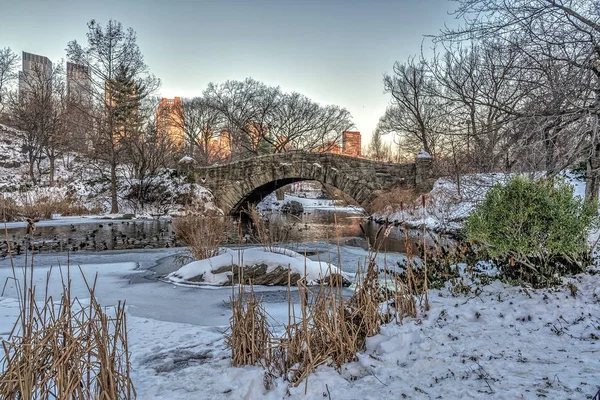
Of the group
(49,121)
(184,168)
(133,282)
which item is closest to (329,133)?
(184,168)

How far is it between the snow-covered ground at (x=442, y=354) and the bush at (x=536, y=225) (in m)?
0.23

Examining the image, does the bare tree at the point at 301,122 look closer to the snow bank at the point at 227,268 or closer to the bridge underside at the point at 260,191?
the bridge underside at the point at 260,191

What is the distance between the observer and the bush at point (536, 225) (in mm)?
2992

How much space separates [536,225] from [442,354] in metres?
1.52

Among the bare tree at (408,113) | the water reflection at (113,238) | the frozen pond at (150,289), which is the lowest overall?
the frozen pond at (150,289)

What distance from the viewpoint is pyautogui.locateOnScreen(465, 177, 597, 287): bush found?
2992 millimetres

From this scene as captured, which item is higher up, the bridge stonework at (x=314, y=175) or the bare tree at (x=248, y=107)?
the bare tree at (x=248, y=107)

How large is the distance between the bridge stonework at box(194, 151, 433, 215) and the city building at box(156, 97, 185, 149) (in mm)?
17780

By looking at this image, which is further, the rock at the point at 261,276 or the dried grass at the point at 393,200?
the dried grass at the point at 393,200

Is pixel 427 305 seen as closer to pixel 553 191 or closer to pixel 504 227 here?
pixel 504 227

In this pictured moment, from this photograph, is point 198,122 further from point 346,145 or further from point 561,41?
point 561,41

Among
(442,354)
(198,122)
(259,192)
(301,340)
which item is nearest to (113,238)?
(301,340)

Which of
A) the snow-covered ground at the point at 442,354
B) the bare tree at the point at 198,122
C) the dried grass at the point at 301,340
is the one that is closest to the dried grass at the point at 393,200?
the snow-covered ground at the point at 442,354

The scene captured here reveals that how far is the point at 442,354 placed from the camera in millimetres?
2203
